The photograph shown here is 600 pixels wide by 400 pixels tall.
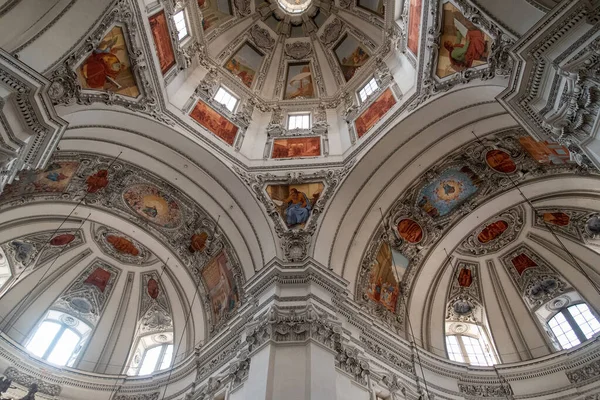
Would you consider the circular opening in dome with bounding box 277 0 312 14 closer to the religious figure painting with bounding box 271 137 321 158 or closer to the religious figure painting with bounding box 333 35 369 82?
the religious figure painting with bounding box 333 35 369 82

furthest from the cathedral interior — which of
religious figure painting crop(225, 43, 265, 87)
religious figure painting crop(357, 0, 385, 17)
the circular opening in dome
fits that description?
the circular opening in dome

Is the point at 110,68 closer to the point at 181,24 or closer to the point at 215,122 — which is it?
the point at 215,122

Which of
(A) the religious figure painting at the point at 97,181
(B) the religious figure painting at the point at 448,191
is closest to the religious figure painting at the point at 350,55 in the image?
(B) the religious figure painting at the point at 448,191

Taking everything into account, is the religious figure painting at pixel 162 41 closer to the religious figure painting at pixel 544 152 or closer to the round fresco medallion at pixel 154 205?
the round fresco medallion at pixel 154 205

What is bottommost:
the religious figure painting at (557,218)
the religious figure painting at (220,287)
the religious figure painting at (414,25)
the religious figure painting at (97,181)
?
the religious figure painting at (220,287)

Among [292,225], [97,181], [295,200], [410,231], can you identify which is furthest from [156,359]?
[410,231]

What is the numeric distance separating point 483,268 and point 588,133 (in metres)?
9.68

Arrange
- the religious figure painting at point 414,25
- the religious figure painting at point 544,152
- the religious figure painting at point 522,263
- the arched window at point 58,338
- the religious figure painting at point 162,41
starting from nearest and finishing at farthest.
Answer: the religious figure painting at point 544,152
the religious figure painting at point 162,41
the religious figure painting at point 414,25
the arched window at point 58,338
the religious figure painting at point 522,263

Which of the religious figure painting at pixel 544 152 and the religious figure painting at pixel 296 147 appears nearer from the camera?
the religious figure painting at pixel 544 152

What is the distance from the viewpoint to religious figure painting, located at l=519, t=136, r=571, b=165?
37.6 ft

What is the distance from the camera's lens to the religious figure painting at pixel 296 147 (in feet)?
47.9

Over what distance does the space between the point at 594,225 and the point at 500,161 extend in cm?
383

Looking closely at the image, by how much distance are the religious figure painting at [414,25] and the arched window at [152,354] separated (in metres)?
13.4

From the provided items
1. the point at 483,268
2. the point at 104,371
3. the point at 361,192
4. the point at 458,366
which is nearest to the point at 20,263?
the point at 104,371
